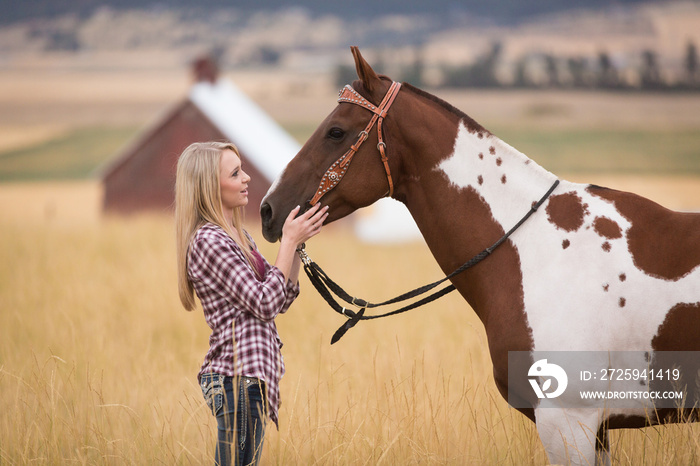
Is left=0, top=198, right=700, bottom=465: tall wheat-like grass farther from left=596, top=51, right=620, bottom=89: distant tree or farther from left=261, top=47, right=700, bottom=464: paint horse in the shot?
left=596, top=51, right=620, bottom=89: distant tree

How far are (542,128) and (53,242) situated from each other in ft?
252

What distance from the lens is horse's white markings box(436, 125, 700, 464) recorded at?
9.32 ft

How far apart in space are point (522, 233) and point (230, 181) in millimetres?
1537

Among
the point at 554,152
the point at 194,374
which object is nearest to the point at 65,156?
the point at 554,152

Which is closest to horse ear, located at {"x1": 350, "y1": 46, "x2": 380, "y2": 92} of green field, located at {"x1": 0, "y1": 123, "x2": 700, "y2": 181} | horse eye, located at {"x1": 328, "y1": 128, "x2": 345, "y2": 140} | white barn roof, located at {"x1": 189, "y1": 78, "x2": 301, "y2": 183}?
horse eye, located at {"x1": 328, "y1": 128, "x2": 345, "y2": 140}

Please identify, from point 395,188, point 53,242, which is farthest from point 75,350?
point 53,242

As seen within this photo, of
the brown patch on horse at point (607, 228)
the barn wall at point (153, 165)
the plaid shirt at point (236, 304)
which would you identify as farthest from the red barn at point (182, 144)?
the brown patch on horse at point (607, 228)

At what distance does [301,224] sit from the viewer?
304 cm

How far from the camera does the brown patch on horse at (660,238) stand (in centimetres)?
287

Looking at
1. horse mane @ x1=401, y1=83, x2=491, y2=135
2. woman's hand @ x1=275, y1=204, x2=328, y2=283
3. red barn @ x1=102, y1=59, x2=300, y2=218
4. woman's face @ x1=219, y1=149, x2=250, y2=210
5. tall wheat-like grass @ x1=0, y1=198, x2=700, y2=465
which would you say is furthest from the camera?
red barn @ x1=102, y1=59, x2=300, y2=218

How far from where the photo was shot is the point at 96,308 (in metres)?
7.92

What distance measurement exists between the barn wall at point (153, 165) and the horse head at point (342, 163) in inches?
755

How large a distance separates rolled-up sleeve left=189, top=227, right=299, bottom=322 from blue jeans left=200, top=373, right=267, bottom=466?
0.35 meters

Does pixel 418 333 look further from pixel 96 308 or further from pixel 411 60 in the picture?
pixel 411 60
